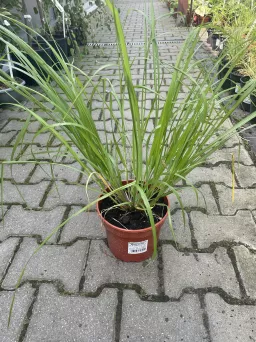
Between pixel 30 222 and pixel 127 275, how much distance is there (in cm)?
57

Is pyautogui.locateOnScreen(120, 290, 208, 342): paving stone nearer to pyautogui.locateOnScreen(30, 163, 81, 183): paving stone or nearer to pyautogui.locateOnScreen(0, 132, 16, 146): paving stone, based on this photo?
pyautogui.locateOnScreen(30, 163, 81, 183): paving stone

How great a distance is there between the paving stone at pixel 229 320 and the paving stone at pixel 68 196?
2.56 ft

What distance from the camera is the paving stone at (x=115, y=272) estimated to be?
3.84ft

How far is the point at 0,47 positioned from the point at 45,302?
2.11 metres

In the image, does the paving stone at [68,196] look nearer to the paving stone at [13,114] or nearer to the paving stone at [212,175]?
the paving stone at [212,175]

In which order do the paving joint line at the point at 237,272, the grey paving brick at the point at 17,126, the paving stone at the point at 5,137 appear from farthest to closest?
the grey paving brick at the point at 17,126, the paving stone at the point at 5,137, the paving joint line at the point at 237,272

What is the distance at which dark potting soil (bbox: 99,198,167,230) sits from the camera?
1139 mm

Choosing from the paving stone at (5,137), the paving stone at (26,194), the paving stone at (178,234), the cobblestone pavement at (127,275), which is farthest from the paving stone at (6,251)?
the paving stone at (5,137)

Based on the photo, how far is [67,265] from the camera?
1243 millimetres

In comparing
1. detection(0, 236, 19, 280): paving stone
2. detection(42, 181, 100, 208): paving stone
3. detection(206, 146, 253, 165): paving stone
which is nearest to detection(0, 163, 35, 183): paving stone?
detection(42, 181, 100, 208): paving stone

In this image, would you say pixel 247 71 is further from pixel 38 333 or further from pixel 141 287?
pixel 38 333

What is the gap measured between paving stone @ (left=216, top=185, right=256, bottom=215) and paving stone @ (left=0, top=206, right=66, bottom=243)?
2.74 feet

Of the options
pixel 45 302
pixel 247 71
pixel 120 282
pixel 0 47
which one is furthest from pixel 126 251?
pixel 0 47

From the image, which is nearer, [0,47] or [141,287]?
[141,287]
